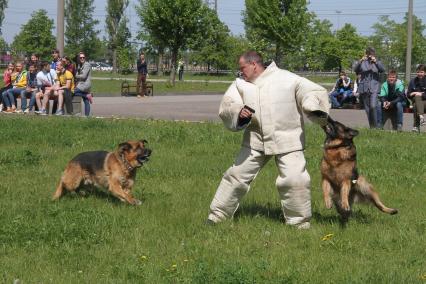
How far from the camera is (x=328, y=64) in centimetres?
6656

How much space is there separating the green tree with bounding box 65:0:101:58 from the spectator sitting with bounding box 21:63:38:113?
62.6 m

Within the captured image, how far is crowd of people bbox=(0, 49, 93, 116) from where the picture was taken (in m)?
18.4

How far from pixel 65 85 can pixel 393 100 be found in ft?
28.6

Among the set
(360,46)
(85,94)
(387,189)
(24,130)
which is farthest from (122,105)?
(360,46)

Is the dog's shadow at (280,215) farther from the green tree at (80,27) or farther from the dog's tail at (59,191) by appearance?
Answer: the green tree at (80,27)

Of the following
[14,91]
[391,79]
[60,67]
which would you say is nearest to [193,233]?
[391,79]

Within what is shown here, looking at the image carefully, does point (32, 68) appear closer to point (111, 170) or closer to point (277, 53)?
point (111, 170)

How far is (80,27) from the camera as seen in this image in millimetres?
82750

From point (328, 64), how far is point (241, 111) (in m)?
61.3

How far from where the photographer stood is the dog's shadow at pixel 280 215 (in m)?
7.42

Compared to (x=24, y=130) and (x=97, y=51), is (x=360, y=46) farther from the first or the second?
(x=24, y=130)

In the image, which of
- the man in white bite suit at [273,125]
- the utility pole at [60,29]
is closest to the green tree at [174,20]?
the utility pole at [60,29]

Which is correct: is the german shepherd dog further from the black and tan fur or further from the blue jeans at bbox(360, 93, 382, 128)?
the blue jeans at bbox(360, 93, 382, 128)

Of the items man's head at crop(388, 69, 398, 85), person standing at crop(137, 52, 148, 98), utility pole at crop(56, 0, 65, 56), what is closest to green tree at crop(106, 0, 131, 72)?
person standing at crop(137, 52, 148, 98)
